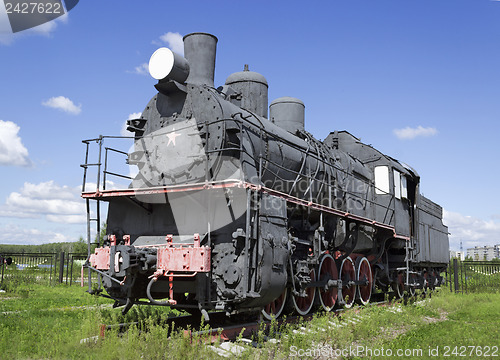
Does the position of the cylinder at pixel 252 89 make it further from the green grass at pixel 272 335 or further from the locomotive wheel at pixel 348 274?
the green grass at pixel 272 335

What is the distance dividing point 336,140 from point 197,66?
642cm

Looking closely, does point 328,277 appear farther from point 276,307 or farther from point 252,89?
point 252,89

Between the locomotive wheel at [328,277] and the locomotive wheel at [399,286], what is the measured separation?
3.99 m

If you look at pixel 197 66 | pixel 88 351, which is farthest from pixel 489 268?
pixel 88 351

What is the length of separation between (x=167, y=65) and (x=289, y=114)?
399 cm

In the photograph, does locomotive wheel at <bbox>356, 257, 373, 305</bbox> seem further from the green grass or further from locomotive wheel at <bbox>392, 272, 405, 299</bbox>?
locomotive wheel at <bbox>392, 272, 405, 299</bbox>

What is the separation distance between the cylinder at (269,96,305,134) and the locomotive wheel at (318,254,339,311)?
10.3ft

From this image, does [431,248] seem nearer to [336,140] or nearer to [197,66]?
[336,140]

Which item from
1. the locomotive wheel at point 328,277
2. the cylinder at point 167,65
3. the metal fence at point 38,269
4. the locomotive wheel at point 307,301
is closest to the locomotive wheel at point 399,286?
the locomotive wheel at point 328,277

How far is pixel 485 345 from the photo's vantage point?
21.5ft

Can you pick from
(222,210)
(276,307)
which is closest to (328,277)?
(276,307)

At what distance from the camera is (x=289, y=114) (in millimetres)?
10703

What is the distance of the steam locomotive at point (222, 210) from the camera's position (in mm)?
6469

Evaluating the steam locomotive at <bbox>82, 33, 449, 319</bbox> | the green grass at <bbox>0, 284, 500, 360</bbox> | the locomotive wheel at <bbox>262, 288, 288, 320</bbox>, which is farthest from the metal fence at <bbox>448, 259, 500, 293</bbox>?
the locomotive wheel at <bbox>262, 288, 288, 320</bbox>
